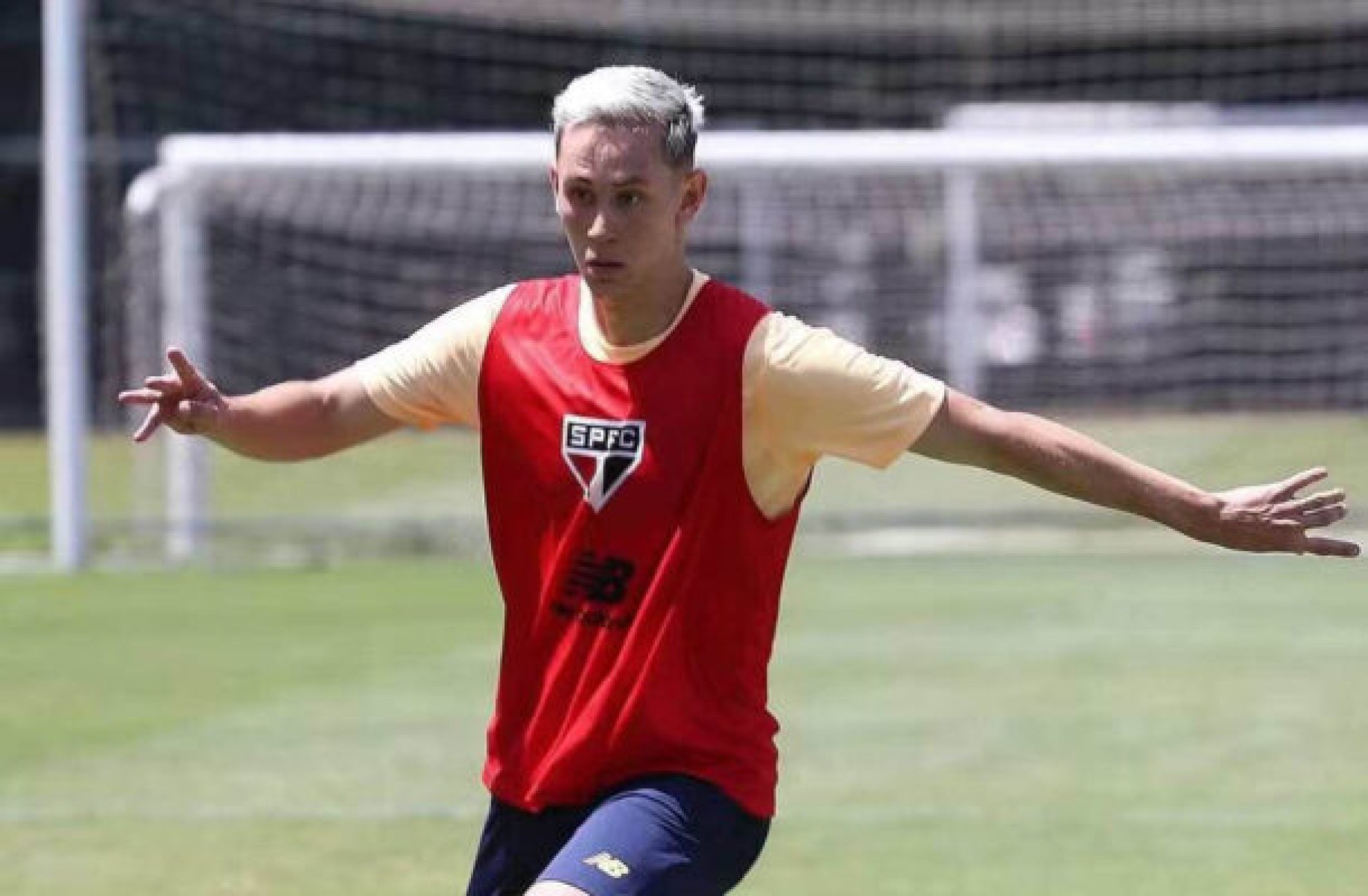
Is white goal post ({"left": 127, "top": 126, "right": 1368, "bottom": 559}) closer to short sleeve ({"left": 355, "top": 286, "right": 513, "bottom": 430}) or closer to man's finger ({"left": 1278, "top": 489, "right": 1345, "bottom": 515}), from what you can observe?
short sleeve ({"left": 355, "top": 286, "right": 513, "bottom": 430})

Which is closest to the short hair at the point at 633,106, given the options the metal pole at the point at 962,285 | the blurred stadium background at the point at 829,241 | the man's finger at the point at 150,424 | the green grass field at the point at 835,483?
the man's finger at the point at 150,424

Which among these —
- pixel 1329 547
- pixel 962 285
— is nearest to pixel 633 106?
pixel 1329 547

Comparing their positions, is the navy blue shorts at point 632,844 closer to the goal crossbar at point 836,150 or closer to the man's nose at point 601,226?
the man's nose at point 601,226

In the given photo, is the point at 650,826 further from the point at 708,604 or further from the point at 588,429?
the point at 588,429

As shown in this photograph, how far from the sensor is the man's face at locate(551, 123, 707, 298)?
447 cm

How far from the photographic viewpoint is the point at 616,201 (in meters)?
4.49

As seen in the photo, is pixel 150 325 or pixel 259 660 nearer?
pixel 259 660

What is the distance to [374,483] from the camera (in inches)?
850

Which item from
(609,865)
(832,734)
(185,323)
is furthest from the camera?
(185,323)

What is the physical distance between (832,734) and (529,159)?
289 inches

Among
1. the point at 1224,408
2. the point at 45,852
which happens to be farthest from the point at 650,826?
the point at 1224,408

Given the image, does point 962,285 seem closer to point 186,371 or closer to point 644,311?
point 186,371

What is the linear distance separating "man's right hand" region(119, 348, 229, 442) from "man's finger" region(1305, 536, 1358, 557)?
77.4 inches

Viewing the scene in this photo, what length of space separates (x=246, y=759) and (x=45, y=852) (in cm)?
170
